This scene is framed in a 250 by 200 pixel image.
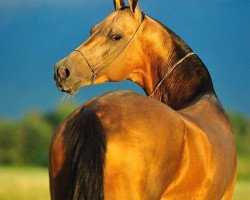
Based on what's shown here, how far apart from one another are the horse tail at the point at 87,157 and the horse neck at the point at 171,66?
95.4 inches

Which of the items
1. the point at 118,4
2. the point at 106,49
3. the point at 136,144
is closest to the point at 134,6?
the point at 118,4

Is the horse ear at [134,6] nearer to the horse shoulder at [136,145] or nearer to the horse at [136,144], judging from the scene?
the horse at [136,144]

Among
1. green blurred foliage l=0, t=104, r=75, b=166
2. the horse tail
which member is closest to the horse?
Answer: the horse tail

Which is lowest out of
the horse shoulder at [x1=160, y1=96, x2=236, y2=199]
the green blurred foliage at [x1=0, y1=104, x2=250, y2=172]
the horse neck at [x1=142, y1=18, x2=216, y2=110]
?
the green blurred foliage at [x1=0, y1=104, x2=250, y2=172]

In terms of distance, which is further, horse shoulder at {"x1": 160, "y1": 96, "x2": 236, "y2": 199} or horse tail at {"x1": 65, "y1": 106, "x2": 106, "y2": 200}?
horse shoulder at {"x1": 160, "y1": 96, "x2": 236, "y2": 199}

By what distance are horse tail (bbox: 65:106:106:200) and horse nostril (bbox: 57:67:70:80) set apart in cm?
219

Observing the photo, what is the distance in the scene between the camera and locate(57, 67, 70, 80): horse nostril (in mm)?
5523

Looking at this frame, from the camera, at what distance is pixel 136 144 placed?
3295 millimetres

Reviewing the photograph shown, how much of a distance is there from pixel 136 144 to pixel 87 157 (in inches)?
10.9

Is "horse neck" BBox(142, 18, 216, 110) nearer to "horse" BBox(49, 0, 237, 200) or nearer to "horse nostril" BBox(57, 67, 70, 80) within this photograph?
"horse" BBox(49, 0, 237, 200)

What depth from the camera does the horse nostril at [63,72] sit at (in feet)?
18.1

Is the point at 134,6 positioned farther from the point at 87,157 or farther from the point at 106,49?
the point at 87,157

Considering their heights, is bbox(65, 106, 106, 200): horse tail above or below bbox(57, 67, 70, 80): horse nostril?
below

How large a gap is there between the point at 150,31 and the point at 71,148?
267 cm
